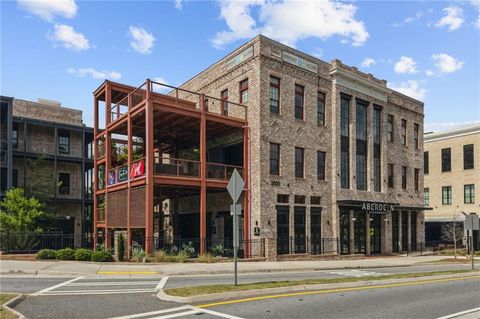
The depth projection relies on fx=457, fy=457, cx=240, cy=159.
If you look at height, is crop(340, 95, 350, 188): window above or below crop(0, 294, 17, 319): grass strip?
above

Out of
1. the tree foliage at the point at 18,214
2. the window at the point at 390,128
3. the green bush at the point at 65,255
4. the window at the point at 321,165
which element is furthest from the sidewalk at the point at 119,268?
the window at the point at 390,128

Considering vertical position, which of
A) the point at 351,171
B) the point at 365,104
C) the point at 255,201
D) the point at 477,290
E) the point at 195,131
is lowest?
the point at 477,290

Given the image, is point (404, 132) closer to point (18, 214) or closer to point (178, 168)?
point (178, 168)

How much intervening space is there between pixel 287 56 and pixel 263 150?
20.5ft

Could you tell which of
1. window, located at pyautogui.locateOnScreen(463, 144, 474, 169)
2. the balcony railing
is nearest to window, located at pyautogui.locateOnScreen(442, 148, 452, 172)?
window, located at pyautogui.locateOnScreen(463, 144, 474, 169)

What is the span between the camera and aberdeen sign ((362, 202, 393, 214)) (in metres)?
31.5

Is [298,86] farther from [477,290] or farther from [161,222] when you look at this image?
[477,290]

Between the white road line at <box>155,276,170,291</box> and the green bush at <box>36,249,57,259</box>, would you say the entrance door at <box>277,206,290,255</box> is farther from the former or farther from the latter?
the green bush at <box>36,249,57,259</box>

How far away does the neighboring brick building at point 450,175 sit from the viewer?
46.4 metres

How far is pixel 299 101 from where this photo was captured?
29.2 m

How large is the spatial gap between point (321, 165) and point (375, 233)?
7.63 metres

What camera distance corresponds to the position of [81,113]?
41.1m

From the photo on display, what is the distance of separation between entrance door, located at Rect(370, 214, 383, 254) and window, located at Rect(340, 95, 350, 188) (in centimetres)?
404

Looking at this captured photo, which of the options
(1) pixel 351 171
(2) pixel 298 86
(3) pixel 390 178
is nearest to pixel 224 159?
(2) pixel 298 86
